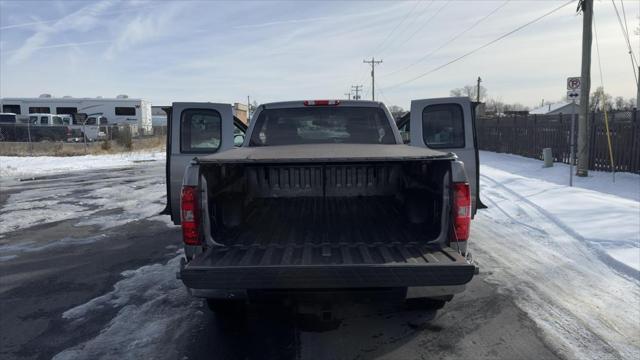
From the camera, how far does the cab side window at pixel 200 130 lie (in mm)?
6367

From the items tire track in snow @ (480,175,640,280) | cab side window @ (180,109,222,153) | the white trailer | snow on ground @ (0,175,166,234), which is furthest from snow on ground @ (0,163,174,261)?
the white trailer

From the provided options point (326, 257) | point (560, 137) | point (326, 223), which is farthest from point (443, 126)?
point (560, 137)

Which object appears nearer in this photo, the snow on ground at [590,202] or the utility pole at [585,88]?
the snow on ground at [590,202]

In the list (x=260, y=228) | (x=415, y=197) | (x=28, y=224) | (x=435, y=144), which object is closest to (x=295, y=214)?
(x=260, y=228)

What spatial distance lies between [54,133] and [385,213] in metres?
36.5

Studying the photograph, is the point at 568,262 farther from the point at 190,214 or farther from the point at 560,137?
the point at 560,137

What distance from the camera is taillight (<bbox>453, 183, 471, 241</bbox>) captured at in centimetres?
367

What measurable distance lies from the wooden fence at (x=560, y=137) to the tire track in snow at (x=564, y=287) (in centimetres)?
703

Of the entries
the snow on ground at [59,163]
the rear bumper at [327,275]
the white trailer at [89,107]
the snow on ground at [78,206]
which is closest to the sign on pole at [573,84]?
the snow on ground at [78,206]

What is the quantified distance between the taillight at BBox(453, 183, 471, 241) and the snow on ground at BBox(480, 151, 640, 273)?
326 cm

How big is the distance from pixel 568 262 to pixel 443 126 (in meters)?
2.31

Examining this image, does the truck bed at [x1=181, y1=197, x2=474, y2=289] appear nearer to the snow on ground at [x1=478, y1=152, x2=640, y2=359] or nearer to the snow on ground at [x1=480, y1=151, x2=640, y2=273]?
Result: the snow on ground at [x1=478, y1=152, x2=640, y2=359]

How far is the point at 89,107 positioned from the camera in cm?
4644

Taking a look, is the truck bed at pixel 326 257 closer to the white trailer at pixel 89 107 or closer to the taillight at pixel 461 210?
the taillight at pixel 461 210
